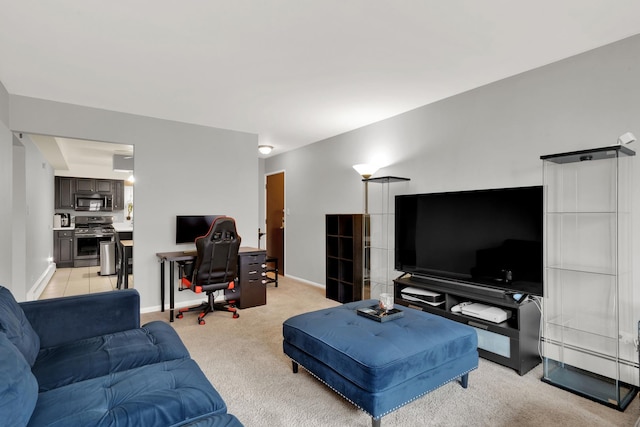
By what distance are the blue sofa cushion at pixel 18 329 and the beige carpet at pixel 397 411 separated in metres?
1.15

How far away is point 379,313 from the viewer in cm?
252

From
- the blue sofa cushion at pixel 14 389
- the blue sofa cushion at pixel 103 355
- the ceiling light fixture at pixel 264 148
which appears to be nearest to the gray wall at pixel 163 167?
the ceiling light fixture at pixel 264 148

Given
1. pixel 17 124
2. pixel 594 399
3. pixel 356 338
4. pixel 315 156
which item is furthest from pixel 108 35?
pixel 594 399

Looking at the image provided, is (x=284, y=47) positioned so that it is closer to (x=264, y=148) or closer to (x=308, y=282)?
(x=264, y=148)

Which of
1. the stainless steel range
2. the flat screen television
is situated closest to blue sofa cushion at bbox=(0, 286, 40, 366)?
the flat screen television

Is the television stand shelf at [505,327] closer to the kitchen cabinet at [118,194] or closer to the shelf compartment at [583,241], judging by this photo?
the shelf compartment at [583,241]

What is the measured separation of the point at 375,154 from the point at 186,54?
2.71m

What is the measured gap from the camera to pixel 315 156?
5.81 metres

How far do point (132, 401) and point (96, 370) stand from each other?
0.49 meters

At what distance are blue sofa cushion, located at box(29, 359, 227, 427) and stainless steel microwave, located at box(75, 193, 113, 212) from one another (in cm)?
809

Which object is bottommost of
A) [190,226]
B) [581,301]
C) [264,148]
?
[581,301]

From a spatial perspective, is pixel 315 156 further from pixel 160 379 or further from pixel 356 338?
pixel 160 379

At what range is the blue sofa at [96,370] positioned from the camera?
4.26 feet

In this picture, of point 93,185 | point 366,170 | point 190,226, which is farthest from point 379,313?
point 93,185
